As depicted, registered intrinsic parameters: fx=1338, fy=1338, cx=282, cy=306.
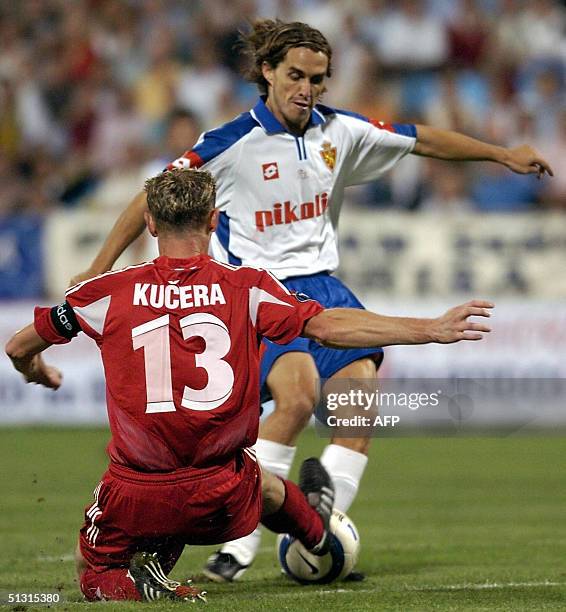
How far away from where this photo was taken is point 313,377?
20.6ft

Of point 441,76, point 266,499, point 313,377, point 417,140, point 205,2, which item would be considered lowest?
point 266,499

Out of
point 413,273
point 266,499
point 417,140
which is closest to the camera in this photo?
point 266,499

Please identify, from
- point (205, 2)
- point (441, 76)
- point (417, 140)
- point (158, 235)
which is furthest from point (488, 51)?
point (158, 235)

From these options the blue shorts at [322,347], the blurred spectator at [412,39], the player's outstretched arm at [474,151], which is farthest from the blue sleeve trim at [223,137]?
the blurred spectator at [412,39]

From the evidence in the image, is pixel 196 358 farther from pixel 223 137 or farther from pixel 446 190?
pixel 446 190

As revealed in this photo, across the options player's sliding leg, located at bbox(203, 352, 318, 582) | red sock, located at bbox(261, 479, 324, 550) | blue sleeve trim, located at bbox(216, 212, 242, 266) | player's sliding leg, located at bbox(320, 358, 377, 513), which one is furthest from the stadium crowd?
red sock, located at bbox(261, 479, 324, 550)

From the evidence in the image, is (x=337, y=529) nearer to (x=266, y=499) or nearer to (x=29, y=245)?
(x=266, y=499)

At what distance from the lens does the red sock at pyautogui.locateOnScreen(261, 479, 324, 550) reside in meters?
5.54

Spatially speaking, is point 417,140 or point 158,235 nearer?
point 158,235

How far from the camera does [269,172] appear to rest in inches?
256

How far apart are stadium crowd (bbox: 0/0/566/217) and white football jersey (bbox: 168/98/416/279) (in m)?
8.73

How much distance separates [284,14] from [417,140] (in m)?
10.7

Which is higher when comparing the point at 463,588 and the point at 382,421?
the point at 382,421

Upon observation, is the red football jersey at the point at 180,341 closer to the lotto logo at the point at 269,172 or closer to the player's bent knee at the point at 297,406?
the player's bent knee at the point at 297,406
